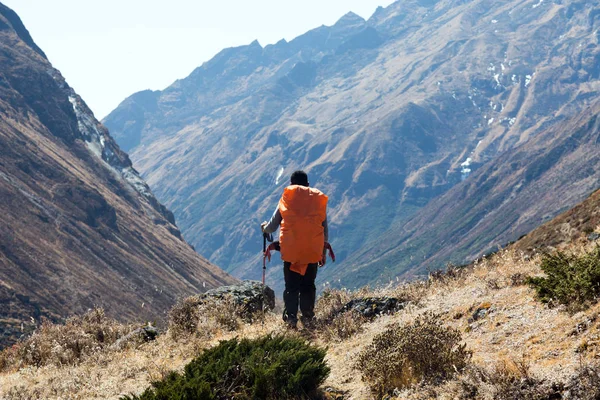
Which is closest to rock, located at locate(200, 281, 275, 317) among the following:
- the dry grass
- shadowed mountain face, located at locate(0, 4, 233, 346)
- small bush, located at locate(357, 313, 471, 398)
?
the dry grass

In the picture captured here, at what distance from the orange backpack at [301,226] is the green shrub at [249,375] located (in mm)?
2645

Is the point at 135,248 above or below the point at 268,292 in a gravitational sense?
below

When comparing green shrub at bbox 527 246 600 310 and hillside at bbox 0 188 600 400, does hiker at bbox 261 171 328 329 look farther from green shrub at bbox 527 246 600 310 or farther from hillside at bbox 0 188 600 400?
green shrub at bbox 527 246 600 310

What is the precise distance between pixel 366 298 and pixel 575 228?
10425mm

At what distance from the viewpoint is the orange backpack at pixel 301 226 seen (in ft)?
34.6

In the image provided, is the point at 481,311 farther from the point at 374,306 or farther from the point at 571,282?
the point at 374,306

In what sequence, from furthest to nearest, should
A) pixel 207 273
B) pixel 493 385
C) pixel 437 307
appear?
pixel 207 273 < pixel 437 307 < pixel 493 385

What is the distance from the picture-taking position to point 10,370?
11820mm

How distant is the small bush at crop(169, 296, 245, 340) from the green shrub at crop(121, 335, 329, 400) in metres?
3.43

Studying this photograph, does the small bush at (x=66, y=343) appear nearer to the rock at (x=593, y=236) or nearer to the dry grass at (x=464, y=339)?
the dry grass at (x=464, y=339)

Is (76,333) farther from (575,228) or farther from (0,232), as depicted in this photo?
(0,232)

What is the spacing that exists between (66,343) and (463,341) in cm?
768

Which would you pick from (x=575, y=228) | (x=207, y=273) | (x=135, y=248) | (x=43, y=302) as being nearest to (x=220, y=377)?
(x=575, y=228)

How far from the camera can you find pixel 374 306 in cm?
1080
